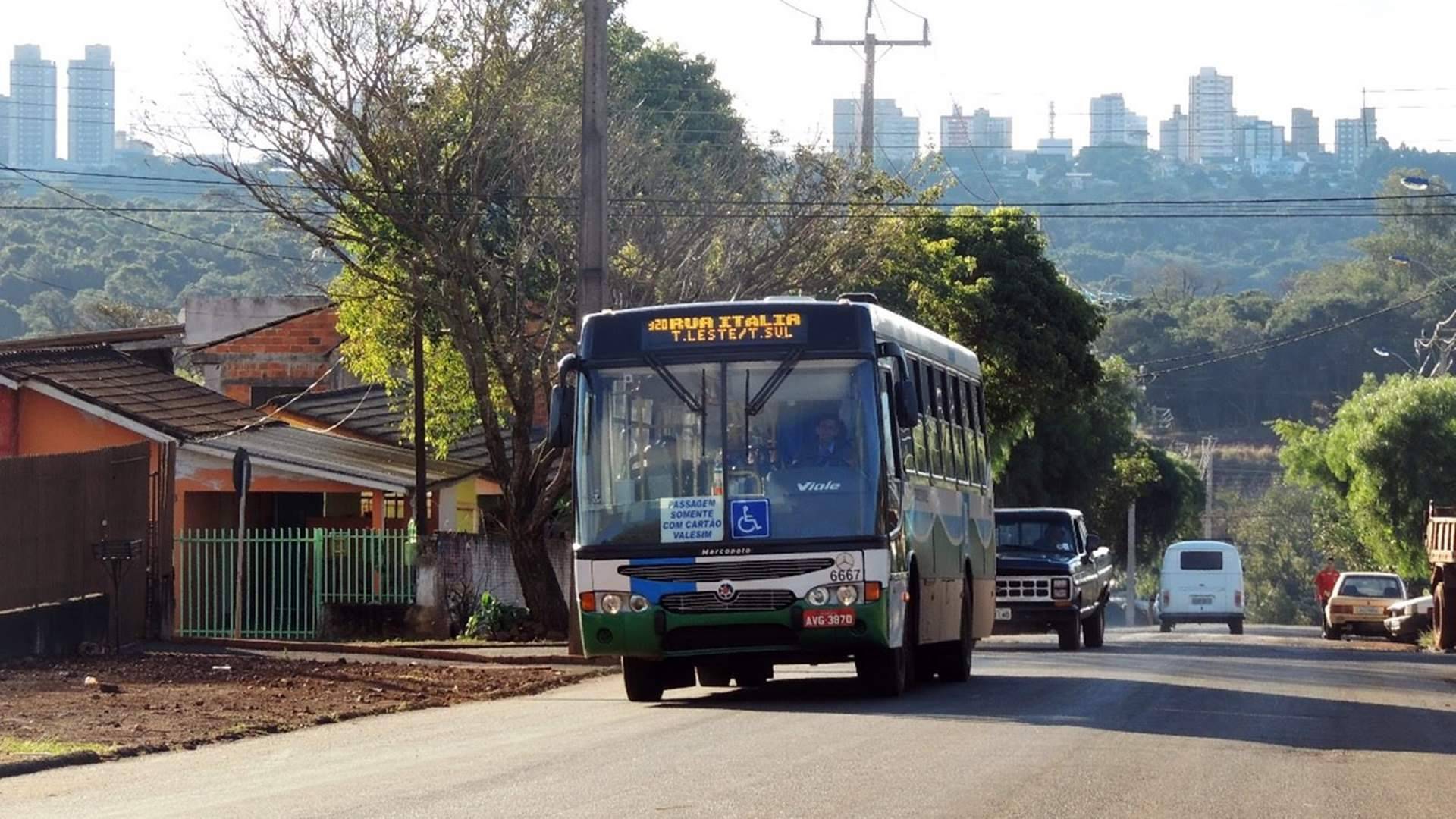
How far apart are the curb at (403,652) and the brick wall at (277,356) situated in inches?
817

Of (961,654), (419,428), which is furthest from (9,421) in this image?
(961,654)

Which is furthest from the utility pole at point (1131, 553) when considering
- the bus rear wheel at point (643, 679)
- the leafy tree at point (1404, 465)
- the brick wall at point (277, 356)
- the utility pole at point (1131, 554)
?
the bus rear wheel at point (643, 679)

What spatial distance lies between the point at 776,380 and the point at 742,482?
0.85 meters

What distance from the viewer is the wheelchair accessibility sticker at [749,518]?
Answer: 16391mm

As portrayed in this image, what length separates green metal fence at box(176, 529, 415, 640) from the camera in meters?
30.8

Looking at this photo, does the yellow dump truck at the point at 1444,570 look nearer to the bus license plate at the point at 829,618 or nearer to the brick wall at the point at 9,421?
the bus license plate at the point at 829,618

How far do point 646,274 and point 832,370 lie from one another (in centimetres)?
1578

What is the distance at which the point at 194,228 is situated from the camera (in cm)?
11938

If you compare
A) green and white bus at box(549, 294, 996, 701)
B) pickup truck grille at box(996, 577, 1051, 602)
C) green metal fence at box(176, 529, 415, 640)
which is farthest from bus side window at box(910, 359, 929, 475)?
green metal fence at box(176, 529, 415, 640)

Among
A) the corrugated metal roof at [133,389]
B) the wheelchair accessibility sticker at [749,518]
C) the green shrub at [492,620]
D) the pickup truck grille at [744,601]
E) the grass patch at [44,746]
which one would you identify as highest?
the corrugated metal roof at [133,389]

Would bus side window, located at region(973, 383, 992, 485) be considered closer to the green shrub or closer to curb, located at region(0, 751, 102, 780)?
the green shrub

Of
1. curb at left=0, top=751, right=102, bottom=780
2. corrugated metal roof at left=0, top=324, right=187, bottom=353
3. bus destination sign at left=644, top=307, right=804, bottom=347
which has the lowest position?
curb at left=0, top=751, right=102, bottom=780

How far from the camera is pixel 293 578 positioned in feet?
103

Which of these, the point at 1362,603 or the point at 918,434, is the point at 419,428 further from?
the point at 1362,603
